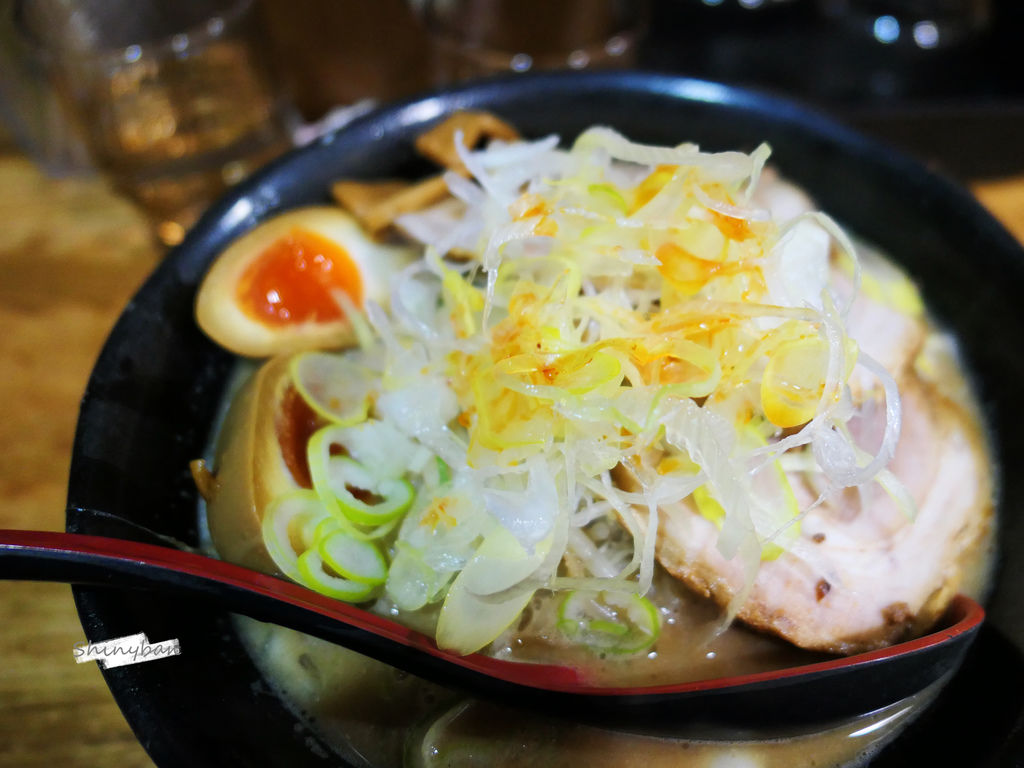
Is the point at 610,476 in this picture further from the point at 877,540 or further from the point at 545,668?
the point at 877,540

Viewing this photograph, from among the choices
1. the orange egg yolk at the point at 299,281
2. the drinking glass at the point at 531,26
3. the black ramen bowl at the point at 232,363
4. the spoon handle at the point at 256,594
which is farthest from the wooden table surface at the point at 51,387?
the drinking glass at the point at 531,26

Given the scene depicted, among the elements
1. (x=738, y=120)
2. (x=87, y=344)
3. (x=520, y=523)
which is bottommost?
(x=520, y=523)

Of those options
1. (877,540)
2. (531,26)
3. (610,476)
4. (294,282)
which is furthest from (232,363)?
(531,26)

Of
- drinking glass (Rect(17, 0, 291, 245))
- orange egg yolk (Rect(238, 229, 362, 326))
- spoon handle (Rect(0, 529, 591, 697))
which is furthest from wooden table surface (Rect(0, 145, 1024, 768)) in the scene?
orange egg yolk (Rect(238, 229, 362, 326))

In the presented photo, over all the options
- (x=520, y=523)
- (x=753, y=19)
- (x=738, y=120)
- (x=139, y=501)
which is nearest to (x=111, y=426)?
(x=139, y=501)

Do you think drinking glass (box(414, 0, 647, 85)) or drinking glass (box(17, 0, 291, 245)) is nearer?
drinking glass (box(17, 0, 291, 245))

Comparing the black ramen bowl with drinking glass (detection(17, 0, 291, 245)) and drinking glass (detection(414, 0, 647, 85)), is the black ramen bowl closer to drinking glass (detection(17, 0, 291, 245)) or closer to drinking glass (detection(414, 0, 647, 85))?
drinking glass (detection(414, 0, 647, 85))

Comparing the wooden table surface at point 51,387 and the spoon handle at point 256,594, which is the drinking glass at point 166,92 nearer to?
the wooden table surface at point 51,387

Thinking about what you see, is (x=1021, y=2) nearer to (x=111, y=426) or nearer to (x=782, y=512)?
(x=782, y=512)
